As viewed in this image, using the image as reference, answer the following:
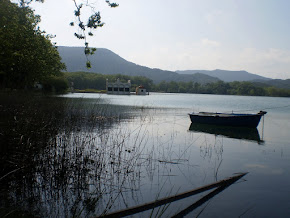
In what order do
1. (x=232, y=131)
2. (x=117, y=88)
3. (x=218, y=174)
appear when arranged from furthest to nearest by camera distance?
1. (x=117, y=88)
2. (x=232, y=131)
3. (x=218, y=174)

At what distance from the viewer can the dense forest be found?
123125 mm

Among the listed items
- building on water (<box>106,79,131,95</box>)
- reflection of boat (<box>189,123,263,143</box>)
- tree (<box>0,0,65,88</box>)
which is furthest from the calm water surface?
building on water (<box>106,79,131,95</box>)

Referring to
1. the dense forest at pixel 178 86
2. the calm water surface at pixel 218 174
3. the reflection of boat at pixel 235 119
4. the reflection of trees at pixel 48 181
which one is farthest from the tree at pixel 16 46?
the dense forest at pixel 178 86

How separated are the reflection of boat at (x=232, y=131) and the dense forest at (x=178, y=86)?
310ft

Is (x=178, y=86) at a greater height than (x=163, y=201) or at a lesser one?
greater

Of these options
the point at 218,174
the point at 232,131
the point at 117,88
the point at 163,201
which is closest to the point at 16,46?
the point at 232,131

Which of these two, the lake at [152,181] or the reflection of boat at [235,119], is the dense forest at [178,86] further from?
the lake at [152,181]

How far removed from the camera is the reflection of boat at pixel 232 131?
44.1ft

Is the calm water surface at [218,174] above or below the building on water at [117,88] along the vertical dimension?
below

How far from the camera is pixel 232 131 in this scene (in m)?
15.1

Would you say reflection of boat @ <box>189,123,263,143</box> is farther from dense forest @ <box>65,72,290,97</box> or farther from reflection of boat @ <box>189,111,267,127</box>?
dense forest @ <box>65,72,290,97</box>

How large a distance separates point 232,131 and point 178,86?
516 feet

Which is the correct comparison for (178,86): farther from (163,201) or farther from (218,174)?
(163,201)

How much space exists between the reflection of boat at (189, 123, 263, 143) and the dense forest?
9439 centimetres
